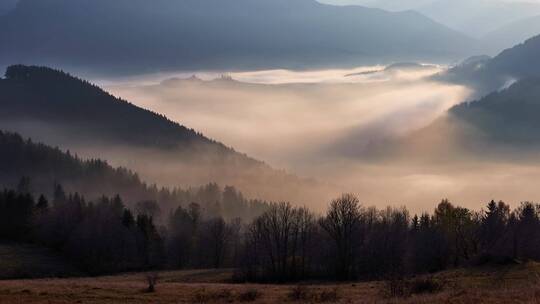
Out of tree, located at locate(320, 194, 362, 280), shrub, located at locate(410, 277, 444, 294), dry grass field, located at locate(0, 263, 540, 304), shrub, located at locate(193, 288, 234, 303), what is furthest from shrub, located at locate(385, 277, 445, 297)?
tree, located at locate(320, 194, 362, 280)

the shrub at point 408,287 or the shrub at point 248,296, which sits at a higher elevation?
the shrub at point 408,287

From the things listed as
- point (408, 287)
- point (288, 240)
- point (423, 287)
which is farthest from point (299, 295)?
point (288, 240)

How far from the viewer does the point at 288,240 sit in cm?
12794

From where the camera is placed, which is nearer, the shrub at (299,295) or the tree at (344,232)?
the shrub at (299,295)

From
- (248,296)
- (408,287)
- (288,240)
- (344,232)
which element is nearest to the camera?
(408,287)

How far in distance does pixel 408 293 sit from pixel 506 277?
1014 inches

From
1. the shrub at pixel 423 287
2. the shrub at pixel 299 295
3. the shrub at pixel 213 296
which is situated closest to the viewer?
the shrub at pixel 423 287

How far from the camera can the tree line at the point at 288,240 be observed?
10469 cm

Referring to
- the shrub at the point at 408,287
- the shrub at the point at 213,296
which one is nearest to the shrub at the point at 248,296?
the shrub at the point at 213,296

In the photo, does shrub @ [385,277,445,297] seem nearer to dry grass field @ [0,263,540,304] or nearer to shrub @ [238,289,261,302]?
dry grass field @ [0,263,540,304]

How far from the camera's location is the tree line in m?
105

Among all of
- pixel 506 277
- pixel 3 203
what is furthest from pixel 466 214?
pixel 3 203

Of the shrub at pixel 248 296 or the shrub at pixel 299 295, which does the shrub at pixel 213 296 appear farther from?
the shrub at pixel 299 295

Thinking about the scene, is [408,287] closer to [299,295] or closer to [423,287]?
[423,287]
